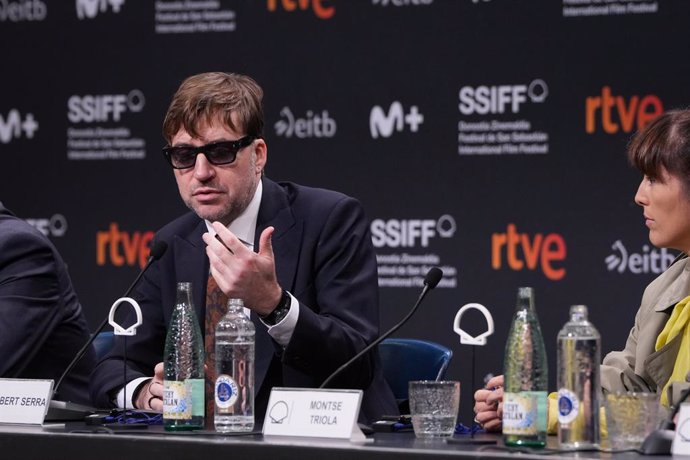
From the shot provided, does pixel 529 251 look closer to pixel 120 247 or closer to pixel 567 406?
pixel 120 247

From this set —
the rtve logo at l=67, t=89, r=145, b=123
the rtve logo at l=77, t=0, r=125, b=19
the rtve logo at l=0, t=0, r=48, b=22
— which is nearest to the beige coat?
the rtve logo at l=67, t=89, r=145, b=123

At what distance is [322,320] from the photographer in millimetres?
2754

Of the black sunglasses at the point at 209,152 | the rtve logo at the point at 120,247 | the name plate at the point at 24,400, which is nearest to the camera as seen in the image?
the name plate at the point at 24,400

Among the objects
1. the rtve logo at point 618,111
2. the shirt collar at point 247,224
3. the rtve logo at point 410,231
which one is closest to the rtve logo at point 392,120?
the rtve logo at point 410,231

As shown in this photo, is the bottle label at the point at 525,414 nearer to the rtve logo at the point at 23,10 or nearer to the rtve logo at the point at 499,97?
the rtve logo at the point at 499,97

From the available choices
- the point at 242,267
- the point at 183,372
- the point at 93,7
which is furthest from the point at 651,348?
the point at 93,7

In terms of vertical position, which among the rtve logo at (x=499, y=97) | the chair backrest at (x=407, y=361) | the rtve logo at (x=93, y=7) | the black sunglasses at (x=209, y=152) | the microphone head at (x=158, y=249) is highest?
the rtve logo at (x=93, y=7)

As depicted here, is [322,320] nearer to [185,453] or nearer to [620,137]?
[185,453]

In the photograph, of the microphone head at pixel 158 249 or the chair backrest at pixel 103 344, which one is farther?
the chair backrest at pixel 103 344

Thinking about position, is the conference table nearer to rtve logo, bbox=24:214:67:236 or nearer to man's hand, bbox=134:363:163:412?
man's hand, bbox=134:363:163:412

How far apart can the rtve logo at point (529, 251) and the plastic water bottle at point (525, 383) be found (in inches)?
95.0

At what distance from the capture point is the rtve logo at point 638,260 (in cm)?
439

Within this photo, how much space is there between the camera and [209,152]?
9.58 feet

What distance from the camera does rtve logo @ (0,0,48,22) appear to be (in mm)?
5379
